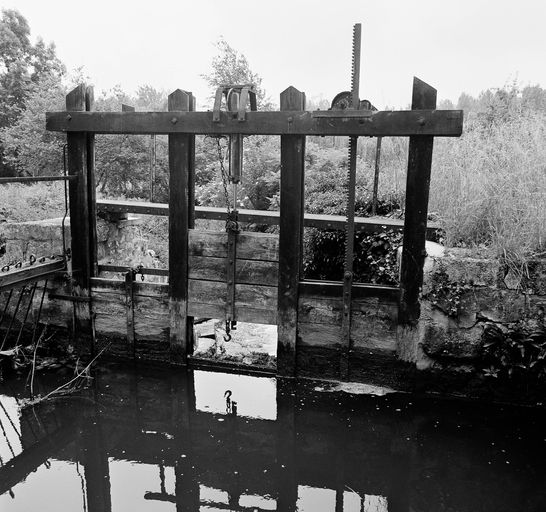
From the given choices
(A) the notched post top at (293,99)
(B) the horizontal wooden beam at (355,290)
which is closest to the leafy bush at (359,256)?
(B) the horizontal wooden beam at (355,290)

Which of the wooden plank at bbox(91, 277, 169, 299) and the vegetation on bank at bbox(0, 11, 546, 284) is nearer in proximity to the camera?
the vegetation on bank at bbox(0, 11, 546, 284)

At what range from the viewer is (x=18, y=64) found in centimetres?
2227

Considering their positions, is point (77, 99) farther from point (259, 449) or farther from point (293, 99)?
point (259, 449)

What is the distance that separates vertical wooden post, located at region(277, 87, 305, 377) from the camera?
16.0 feet

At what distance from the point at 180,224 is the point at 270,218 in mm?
1312

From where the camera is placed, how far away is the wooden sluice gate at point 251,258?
4.69 m

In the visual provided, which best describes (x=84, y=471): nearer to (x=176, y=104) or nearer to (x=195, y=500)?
(x=195, y=500)

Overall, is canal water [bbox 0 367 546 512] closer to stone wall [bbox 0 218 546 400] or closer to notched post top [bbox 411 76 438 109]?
stone wall [bbox 0 218 546 400]

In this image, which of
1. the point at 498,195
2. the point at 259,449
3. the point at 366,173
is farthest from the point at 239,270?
the point at 366,173

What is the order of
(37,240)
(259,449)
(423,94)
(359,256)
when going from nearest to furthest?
(259,449) → (423,94) → (37,240) → (359,256)

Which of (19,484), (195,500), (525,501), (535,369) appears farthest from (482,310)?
(19,484)

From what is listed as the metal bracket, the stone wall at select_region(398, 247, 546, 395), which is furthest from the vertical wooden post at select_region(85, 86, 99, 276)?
the stone wall at select_region(398, 247, 546, 395)

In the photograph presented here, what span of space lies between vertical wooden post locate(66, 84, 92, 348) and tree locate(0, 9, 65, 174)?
1704 centimetres

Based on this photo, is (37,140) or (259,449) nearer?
(259,449)
